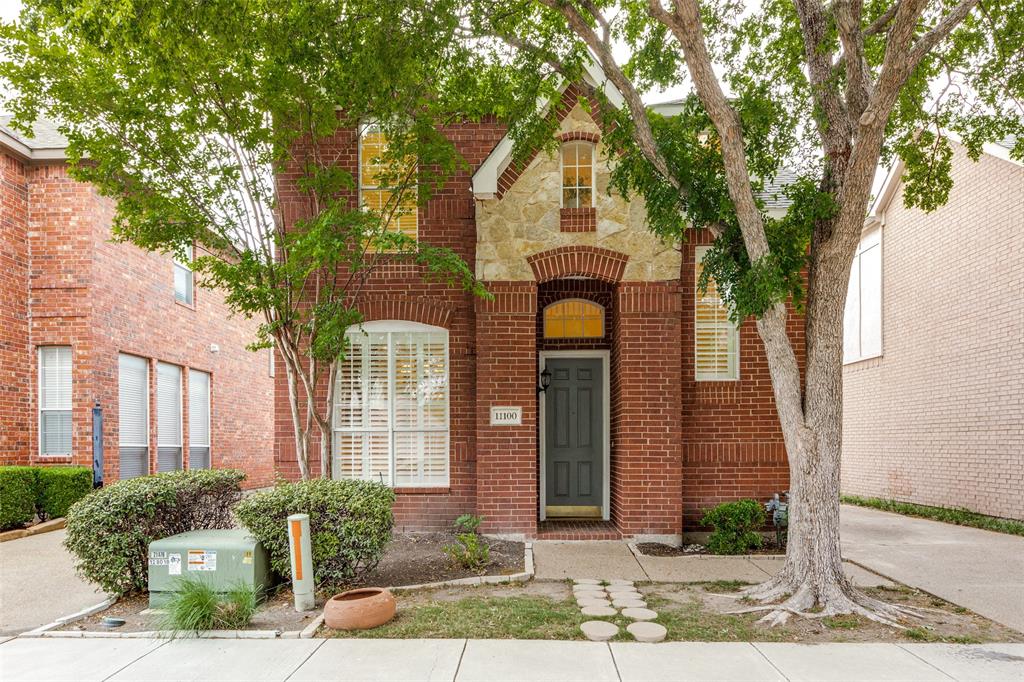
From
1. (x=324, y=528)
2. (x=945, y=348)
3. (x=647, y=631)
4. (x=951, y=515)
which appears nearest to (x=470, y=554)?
(x=324, y=528)

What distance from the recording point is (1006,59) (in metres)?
7.64

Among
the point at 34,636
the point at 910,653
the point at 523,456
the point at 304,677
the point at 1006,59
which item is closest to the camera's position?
the point at 304,677

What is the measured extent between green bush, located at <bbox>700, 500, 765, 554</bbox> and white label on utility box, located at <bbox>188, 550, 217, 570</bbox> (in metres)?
5.86

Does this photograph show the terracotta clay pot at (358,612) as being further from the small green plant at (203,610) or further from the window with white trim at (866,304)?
the window with white trim at (866,304)

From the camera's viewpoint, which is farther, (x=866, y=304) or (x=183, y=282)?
(x=866, y=304)

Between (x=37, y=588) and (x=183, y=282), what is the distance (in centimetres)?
983

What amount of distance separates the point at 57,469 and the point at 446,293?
7.33 metres

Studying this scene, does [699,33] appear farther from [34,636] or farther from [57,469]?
[57,469]

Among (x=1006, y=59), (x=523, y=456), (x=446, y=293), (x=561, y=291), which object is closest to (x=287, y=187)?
(x=446, y=293)

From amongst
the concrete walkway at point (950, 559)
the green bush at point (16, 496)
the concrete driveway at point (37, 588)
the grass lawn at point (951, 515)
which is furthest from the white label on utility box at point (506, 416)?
the grass lawn at point (951, 515)

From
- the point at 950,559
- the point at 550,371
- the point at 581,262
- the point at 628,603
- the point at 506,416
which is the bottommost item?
the point at 950,559

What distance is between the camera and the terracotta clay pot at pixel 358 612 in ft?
18.9

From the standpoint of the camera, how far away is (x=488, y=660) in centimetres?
515

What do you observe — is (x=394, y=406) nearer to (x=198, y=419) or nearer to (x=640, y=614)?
(x=640, y=614)
